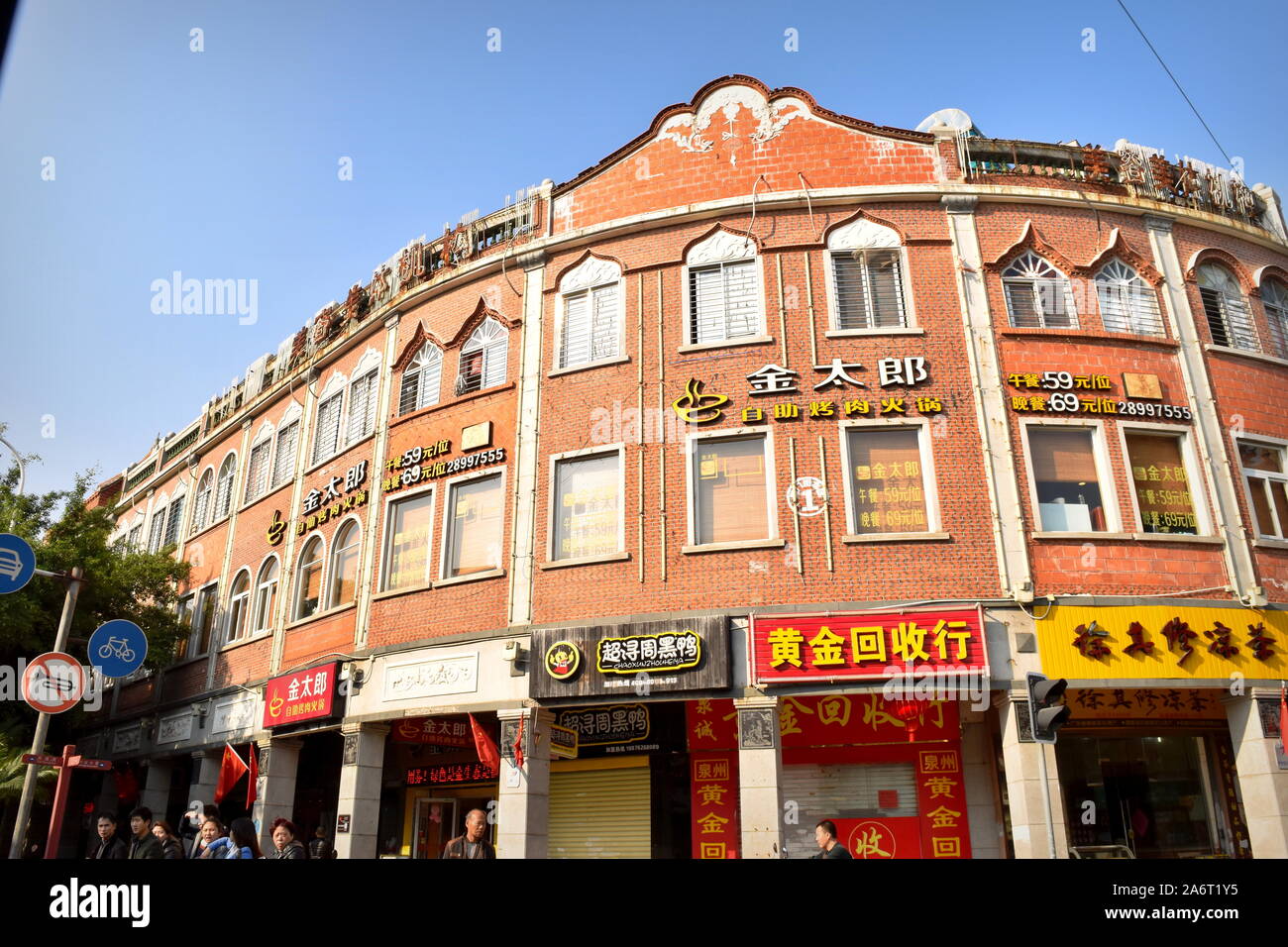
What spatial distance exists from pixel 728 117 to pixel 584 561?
350 inches

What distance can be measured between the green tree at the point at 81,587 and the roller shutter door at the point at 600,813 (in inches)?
432

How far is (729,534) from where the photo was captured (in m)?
14.5

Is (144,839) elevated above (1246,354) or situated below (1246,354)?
below

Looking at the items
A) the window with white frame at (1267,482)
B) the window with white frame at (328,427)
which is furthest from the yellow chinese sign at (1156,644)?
the window with white frame at (328,427)

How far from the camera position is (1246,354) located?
50.8 ft

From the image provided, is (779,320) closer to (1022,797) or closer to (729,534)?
(729,534)

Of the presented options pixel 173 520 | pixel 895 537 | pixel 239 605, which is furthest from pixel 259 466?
pixel 895 537

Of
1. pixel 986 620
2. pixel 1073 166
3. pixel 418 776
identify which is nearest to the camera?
pixel 986 620

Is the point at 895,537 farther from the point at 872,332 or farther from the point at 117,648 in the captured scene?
the point at 117,648

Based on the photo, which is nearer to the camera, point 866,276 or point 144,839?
point 144,839

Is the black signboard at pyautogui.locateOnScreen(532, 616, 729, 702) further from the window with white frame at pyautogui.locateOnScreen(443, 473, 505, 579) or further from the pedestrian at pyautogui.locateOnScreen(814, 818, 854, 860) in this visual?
the pedestrian at pyautogui.locateOnScreen(814, 818, 854, 860)

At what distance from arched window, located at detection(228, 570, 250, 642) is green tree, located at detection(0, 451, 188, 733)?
2.56 metres
